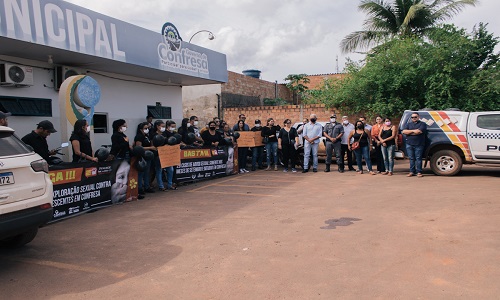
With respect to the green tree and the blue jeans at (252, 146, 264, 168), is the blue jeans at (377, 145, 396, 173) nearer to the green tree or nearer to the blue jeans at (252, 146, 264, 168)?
the blue jeans at (252, 146, 264, 168)

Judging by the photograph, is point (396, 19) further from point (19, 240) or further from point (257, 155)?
point (19, 240)

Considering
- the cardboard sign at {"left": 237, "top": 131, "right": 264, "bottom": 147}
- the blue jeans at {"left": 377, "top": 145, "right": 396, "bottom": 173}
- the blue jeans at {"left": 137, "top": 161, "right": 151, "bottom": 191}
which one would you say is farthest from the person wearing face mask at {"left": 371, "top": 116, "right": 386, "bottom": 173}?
the blue jeans at {"left": 137, "top": 161, "right": 151, "bottom": 191}

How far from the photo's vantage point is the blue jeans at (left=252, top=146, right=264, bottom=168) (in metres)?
13.4

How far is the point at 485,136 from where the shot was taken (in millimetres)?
10453

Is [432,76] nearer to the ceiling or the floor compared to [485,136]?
nearer to the ceiling

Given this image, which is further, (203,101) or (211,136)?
(203,101)

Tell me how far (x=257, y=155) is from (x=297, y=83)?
1368cm

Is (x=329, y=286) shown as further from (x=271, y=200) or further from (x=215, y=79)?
(x=215, y=79)

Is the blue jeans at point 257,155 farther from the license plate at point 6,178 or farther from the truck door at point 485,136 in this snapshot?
the license plate at point 6,178

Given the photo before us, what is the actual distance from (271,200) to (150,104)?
7.24 meters

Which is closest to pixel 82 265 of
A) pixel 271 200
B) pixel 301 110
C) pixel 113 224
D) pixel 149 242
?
pixel 149 242

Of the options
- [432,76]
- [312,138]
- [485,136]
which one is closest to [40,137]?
[312,138]

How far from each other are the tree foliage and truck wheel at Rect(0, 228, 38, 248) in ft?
44.9

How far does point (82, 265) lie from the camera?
4695 mm
